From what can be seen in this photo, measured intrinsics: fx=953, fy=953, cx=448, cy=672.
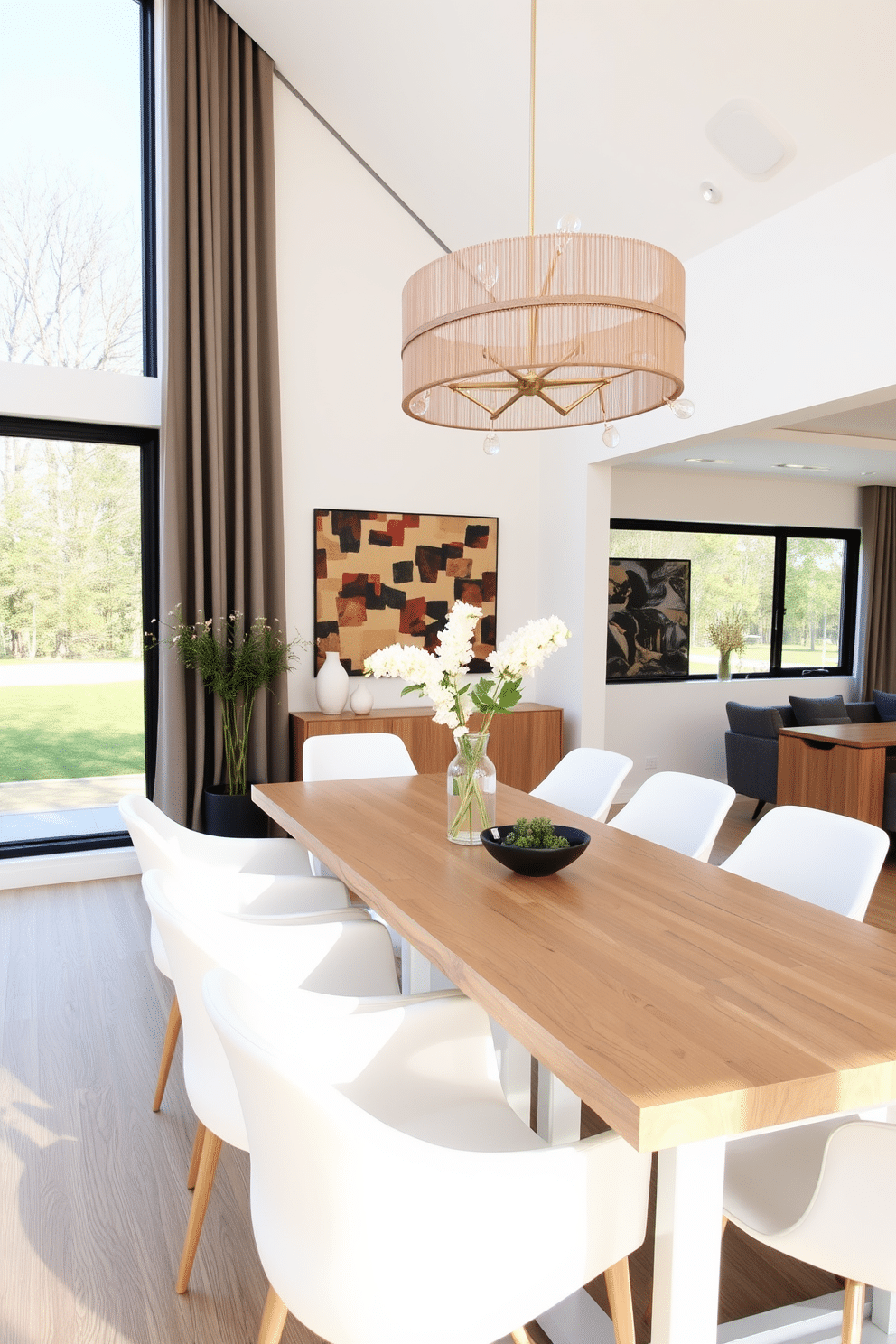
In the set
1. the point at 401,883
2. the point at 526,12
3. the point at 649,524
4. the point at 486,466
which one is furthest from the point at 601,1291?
the point at 649,524

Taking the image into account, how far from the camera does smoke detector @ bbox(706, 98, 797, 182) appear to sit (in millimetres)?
3391

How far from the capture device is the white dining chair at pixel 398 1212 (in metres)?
1.13

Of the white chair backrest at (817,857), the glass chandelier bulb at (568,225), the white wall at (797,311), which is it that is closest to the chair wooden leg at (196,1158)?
the white chair backrest at (817,857)

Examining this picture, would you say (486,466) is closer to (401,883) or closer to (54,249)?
(54,249)

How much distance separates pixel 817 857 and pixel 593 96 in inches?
122

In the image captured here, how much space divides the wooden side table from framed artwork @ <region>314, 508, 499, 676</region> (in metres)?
1.87

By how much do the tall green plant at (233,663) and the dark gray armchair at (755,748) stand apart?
3.20m

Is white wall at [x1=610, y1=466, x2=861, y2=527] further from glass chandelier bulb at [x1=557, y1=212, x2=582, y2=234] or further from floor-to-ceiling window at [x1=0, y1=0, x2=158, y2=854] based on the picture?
glass chandelier bulb at [x1=557, y1=212, x2=582, y2=234]

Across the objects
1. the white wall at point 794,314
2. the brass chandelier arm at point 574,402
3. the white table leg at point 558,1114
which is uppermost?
the white wall at point 794,314

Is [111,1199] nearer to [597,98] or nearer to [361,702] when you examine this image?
[361,702]

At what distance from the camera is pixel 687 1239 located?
1278mm

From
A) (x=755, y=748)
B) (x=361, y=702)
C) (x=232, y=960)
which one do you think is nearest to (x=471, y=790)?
(x=232, y=960)

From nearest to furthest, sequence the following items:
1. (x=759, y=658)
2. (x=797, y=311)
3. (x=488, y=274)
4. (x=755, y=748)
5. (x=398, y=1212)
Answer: (x=398, y=1212), (x=488, y=274), (x=797, y=311), (x=755, y=748), (x=759, y=658)

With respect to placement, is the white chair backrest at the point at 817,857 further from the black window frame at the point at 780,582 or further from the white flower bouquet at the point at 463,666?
the black window frame at the point at 780,582
